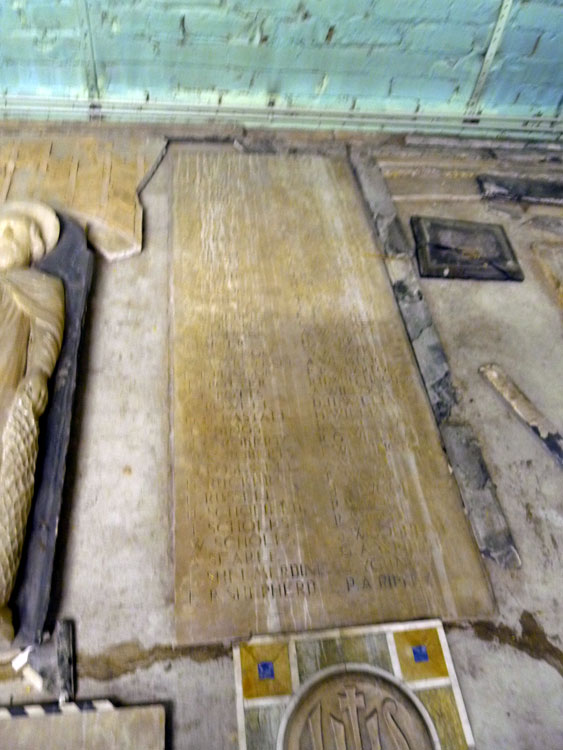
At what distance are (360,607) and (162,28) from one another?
338cm

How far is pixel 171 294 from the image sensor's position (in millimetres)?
2697

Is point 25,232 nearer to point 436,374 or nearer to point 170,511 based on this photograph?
point 170,511

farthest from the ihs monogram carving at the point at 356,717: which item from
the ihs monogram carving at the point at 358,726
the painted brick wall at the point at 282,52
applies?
the painted brick wall at the point at 282,52

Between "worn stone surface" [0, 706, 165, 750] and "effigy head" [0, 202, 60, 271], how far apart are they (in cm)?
177

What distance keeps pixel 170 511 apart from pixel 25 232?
57.9 inches

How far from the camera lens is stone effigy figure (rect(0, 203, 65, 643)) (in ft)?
5.96

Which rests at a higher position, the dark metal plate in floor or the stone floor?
the dark metal plate in floor

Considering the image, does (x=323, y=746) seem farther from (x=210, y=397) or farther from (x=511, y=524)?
(x=210, y=397)

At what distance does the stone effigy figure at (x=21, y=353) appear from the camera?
5.96 ft

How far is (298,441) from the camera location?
227 centimetres

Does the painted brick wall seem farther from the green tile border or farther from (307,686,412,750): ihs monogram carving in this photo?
(307,686,412,750): ihs monogram carving

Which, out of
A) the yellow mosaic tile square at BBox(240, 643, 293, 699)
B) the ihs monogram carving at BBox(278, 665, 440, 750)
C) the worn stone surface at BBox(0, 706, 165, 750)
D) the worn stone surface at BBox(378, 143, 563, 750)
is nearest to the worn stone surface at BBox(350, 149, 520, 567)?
the worn stone surface at BBox(378, 143, 563, 750)

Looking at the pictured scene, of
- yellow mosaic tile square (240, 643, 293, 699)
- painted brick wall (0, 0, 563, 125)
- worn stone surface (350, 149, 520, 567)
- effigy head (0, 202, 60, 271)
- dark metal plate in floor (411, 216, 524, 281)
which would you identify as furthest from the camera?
painted brick wall (0, 0, 563, 125)

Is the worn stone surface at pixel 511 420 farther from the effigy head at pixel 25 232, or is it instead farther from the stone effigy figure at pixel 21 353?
the effigy head at pixel 25 232
